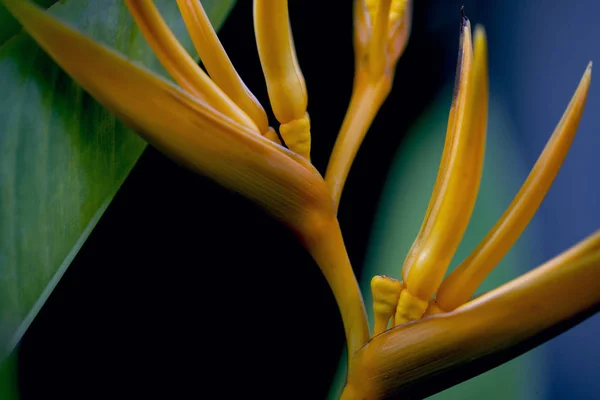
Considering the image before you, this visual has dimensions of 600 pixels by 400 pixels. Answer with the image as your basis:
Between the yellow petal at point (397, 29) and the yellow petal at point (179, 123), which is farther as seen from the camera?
the yellow petal at point (397, 29)

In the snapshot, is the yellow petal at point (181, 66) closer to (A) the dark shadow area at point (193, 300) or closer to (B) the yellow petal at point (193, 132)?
(B) the yellow petal at point (193, 132)

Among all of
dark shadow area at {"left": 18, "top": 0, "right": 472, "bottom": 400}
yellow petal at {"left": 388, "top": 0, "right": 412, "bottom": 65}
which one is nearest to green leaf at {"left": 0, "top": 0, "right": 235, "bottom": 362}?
dark shadow area at {"left": 18, "top": 0, "right": 472, "bottom": 400}

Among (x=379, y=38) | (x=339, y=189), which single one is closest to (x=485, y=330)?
(x=339, y=189)

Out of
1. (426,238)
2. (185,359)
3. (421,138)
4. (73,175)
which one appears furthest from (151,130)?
(421,138)

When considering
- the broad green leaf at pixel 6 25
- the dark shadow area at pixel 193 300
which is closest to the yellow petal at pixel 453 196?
the dark shadow area at pixel 193 300

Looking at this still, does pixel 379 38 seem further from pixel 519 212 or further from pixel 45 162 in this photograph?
pixel 45 162

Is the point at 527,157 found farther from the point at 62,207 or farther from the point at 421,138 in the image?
the point at 62,207

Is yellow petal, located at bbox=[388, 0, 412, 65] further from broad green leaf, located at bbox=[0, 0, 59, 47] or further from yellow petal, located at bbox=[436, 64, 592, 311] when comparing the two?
broad green leaf, located at bbox=[0, 0, 59, 47]
